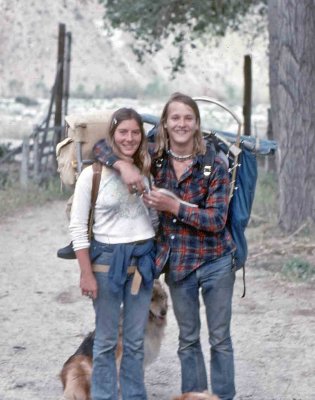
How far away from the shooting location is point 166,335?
7.84 m

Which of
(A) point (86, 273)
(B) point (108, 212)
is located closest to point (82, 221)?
(B) point (108, 212)

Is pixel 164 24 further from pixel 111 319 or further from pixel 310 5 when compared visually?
pixel 111 319

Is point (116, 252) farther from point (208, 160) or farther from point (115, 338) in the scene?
point (208, 160)

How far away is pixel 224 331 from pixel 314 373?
1737 millimetres

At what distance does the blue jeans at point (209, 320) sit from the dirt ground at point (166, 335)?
0.89 metres

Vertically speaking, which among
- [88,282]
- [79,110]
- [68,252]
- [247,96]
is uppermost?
[247,96]

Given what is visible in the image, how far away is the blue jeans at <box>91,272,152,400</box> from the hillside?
5065 centimetres

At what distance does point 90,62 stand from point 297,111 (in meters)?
54.9

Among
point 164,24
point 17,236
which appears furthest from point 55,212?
point 164,24

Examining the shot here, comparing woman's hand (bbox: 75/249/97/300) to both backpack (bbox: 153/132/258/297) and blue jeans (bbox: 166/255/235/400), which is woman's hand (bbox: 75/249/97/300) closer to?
blue jeans (bbox: 166/255/235/400)

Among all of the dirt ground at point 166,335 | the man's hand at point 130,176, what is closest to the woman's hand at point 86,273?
the man's hand at point 130,176

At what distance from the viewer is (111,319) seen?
5.15 m

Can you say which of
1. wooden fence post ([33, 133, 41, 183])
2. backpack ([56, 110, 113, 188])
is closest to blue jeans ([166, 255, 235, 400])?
backpack ([56, 110, 113, 188])

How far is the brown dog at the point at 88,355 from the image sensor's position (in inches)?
222
